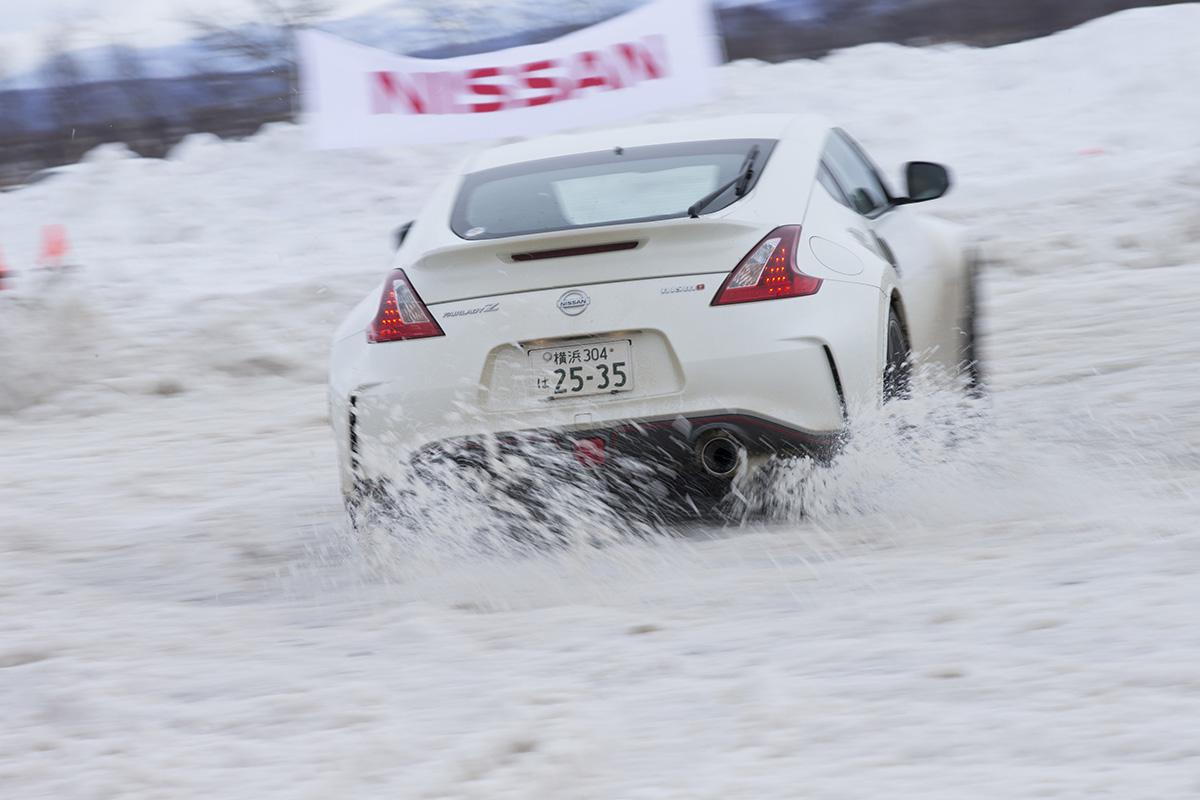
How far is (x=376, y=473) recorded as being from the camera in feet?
16.6

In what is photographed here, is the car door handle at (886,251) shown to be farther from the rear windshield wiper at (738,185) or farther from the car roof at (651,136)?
the rear windshield wiper at (738,185)

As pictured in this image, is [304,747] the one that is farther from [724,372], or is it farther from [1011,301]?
[1011,301]

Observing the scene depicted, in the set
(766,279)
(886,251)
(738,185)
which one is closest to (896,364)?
(886,251)

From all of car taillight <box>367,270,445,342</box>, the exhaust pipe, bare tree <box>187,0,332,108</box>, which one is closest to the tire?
the exhaust pipe

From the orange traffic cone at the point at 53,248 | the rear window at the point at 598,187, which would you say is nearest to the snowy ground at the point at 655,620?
the rear window at the point at 598,187

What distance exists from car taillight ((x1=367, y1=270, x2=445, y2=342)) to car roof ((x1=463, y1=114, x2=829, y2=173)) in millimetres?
822

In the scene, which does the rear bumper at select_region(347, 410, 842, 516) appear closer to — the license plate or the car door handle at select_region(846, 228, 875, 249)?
the license plate

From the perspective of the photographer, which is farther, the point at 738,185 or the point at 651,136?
the point at 651,136

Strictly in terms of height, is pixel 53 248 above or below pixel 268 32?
above

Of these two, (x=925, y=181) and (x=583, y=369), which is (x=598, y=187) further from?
(x=925, y=181)

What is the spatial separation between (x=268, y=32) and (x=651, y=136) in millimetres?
15383

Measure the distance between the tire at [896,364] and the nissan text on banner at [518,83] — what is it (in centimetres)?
1031

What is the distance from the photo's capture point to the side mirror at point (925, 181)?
247 inches

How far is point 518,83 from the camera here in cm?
1580
